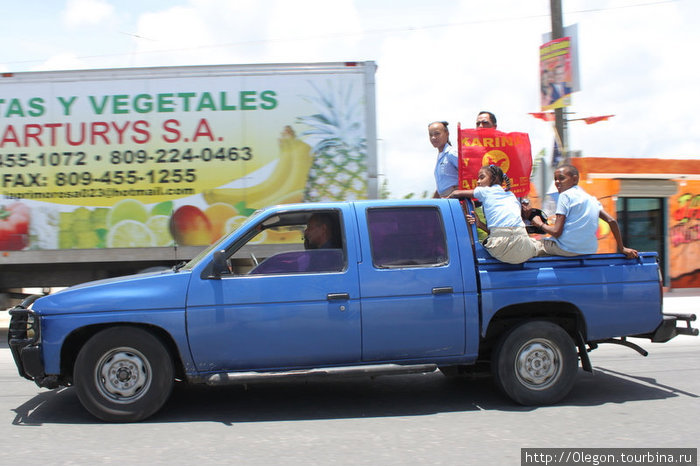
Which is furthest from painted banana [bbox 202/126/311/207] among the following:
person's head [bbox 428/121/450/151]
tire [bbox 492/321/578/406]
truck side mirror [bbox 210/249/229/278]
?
tire [bbox 492/321/578/406]

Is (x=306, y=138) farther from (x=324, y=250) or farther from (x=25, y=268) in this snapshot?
(x=25, y=268)

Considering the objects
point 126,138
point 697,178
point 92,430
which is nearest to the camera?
point 92,430

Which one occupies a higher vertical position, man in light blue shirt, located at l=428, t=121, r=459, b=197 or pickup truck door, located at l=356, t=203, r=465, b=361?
man in light blue shirt, located at l=428, t=121, r=459, b=197

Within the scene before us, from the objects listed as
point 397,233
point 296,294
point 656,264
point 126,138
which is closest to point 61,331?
point 296,294

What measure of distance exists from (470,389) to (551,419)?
1.17 metres

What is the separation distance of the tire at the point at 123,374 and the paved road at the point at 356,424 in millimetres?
148

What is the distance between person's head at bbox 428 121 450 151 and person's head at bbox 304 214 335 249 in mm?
1957

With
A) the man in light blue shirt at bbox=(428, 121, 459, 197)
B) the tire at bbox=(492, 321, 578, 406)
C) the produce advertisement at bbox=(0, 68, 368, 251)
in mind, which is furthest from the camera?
the produce advertisement at bbox=(0, 68, 368, 251)

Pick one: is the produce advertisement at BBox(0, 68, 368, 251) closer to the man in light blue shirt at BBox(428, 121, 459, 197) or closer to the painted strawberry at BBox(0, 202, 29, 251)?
the painted strawberry at BBox(0, 202, 29, 251)

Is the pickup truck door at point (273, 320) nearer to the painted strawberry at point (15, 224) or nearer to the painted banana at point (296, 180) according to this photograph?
the painted banana at point (296, 180)

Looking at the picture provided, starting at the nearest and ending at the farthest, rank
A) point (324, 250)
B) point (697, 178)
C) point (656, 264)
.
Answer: point (324, 250)
point (656, 264)
point (697, 178)

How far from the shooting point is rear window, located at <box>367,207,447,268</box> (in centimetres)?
521

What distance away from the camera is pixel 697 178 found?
51.1 ft

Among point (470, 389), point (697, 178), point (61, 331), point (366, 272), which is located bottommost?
point (470, 389)
